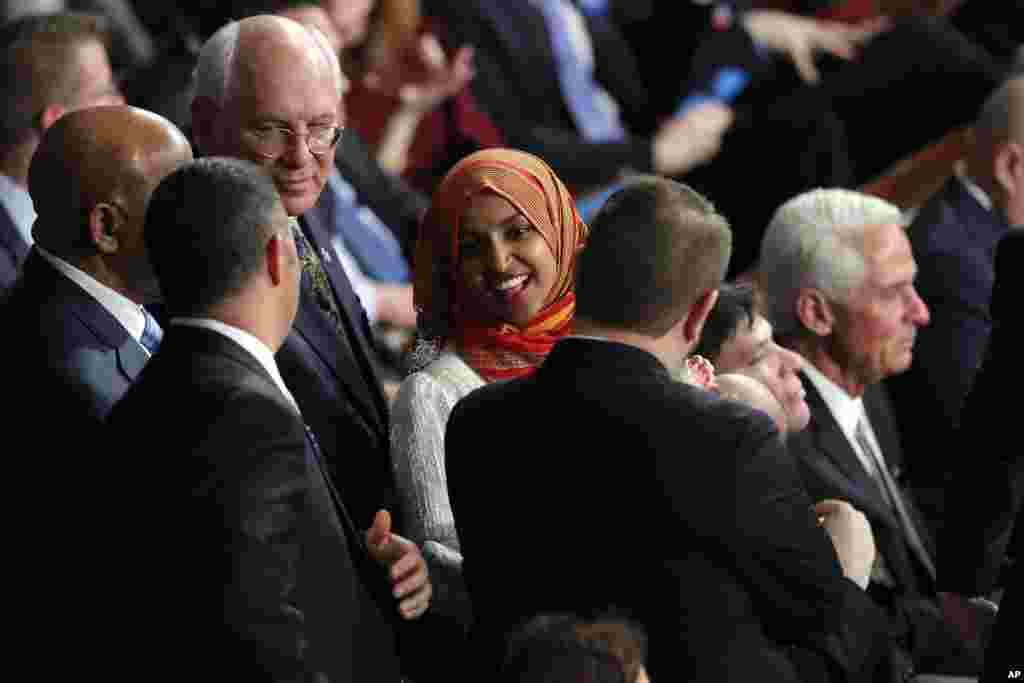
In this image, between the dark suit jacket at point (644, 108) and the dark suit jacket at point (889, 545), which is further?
the dark suit jacket at point (644, 108)

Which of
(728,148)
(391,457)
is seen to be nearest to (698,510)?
(391,457)

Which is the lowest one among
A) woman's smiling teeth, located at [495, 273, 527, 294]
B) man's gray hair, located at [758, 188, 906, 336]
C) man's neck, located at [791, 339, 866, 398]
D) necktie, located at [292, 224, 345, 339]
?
man's neck, located at [791, 339, 866, 398]

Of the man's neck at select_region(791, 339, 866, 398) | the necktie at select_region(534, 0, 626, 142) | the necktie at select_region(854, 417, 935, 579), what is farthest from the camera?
the necktie at select_region(534, 0, 626, 142)

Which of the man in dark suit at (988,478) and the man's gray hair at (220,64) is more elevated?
the man's gray hair at (220,64)

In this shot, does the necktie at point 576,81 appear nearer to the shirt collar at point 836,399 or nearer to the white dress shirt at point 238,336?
the shirt collar at point 836,399

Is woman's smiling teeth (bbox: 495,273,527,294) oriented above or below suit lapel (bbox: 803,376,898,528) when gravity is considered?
above

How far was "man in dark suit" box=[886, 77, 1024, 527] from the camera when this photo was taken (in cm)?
501

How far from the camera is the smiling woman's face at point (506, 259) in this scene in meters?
3.27

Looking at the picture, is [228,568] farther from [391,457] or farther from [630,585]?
[391,457]

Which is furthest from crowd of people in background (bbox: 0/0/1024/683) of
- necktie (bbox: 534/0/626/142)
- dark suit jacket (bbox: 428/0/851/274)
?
necktie (bbox: 534/0/626/142)

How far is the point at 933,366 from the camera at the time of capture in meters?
5.05

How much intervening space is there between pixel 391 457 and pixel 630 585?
0.74 meters

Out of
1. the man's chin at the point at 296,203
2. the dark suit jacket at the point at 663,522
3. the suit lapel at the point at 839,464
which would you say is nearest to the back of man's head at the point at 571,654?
the dark suit jacket at the point at 663,522

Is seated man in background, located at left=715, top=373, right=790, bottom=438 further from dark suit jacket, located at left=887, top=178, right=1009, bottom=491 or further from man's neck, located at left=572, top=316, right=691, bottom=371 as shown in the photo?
dark suit jacket, located at left=887, top=178, right=1009, bottom=491
